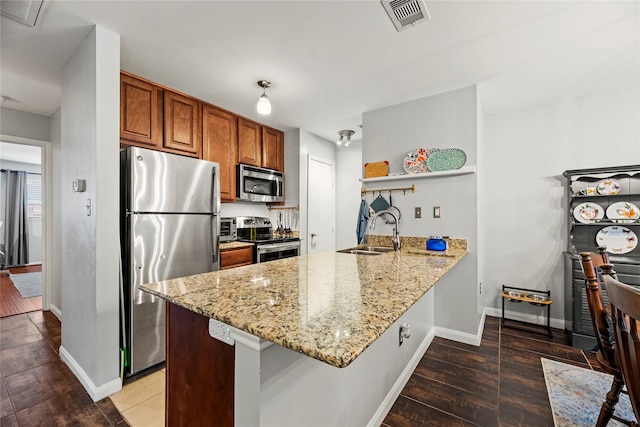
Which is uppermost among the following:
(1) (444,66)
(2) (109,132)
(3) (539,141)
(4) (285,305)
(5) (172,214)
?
(1) (444,66)

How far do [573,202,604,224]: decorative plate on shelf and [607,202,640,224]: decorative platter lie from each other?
67mm

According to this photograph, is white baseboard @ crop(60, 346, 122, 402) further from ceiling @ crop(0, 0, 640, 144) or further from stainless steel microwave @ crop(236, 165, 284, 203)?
ceiling @ crop(0, 0, 640, 144)

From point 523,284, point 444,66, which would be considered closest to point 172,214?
point 444,66

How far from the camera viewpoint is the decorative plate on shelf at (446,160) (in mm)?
2631

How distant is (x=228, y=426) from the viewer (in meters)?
0.94

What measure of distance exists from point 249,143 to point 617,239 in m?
4.01

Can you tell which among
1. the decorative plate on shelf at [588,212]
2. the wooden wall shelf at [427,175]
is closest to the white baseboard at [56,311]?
the wooden wall shelf at [427,175]

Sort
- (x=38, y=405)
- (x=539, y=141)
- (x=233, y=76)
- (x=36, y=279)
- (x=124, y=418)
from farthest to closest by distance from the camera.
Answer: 1. (x=36, y=279)
2. (x=539, y=141)
3. (x=233, y=76)
4. (x=38, y=405)
5. (x=124, y=418)

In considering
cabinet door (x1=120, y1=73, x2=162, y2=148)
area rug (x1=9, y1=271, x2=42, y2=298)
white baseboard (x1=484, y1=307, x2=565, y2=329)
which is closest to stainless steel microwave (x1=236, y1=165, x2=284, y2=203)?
cabinet door (x1=120, y1=73, x2=162, y2=148)

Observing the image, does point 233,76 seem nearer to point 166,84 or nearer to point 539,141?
point 166,84

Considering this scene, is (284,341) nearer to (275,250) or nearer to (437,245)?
(437,245)

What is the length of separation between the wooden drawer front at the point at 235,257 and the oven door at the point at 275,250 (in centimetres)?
10

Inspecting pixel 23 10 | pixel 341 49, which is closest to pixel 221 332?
pixel 341 49

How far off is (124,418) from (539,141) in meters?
4.34
